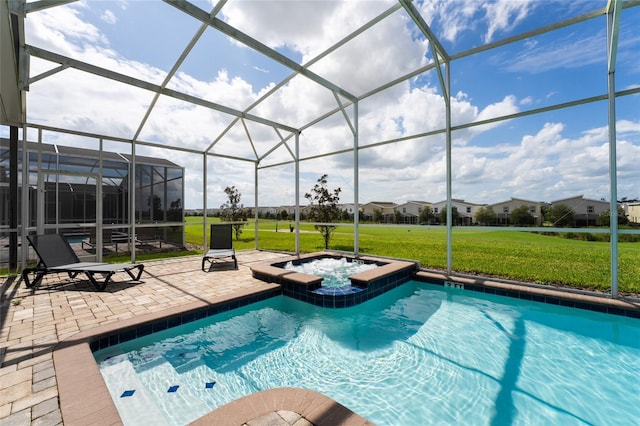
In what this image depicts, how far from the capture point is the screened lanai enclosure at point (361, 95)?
4492 millimetres

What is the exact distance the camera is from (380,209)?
900 cm

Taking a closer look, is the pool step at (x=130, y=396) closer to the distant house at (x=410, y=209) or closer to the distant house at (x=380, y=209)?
the distant house at (x=380, y=209)

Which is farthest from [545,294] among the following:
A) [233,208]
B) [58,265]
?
[233,208]

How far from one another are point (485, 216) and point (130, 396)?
6.57 meters

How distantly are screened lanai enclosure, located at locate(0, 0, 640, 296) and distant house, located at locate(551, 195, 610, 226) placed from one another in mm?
99

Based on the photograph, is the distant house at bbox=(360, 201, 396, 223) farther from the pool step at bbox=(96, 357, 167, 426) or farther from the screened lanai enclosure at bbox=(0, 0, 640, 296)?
the pool step at bbox=(96, 357, 167, 426)

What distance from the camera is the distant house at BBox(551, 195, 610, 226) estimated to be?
474 centimetres

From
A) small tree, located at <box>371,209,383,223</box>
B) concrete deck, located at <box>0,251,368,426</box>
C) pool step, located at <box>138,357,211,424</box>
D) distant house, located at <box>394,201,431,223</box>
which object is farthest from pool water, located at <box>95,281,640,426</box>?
distant house, located at <box>394,201,431,223</box>

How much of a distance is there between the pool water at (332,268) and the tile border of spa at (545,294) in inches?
65.6

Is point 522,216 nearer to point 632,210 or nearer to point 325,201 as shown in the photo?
point 632,210

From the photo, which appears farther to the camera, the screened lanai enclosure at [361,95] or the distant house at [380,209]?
the distant house at [380,209]

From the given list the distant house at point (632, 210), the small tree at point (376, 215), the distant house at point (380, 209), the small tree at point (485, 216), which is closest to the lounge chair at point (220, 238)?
the distant house at point (380, 209)

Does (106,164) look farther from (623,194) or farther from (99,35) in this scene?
(623,194)

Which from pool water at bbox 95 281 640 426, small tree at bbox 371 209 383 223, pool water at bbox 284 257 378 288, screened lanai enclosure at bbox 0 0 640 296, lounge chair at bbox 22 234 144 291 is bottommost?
pool water at bbox 95 281 640 426
